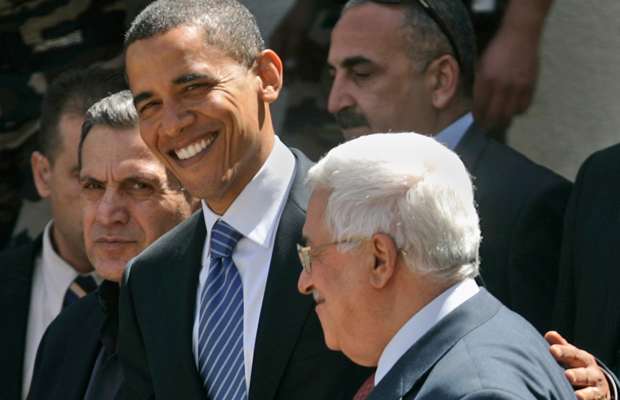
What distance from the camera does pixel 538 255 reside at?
262cm

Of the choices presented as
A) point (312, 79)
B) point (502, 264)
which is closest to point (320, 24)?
point (312, 79)

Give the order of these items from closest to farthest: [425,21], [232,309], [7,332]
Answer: [232,309] → [425,21] → [7,332]

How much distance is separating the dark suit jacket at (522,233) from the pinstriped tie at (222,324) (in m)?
0.88

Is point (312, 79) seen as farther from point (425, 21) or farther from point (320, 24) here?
point (425, 21)

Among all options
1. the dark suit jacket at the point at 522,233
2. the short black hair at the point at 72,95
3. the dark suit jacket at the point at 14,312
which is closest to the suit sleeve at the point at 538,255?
the dark suit jacket at the point at 522,233

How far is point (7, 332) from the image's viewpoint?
3.25 metres

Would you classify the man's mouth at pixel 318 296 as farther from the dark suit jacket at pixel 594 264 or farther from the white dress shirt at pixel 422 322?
the dark suit jacket at pixel 594 264

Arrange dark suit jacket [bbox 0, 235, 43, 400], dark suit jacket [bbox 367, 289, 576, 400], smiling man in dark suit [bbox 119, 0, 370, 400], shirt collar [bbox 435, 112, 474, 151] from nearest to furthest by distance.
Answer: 1. dark suit jacket [bbox 367, 289, 576, 400]
2. smiling man in dark suit [bbox 119, 0, 370, 400]
3. shirt collar [bbox 435, 112, 474, 151]
4. dark suit jacket [bbox 0, 235, 43, 400]

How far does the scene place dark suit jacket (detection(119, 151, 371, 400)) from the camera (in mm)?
1997

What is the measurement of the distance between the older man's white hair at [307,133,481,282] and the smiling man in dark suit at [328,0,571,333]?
0.93m

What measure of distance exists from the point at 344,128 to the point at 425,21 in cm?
51

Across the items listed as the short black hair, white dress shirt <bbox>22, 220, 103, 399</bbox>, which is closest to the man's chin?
the short black hair

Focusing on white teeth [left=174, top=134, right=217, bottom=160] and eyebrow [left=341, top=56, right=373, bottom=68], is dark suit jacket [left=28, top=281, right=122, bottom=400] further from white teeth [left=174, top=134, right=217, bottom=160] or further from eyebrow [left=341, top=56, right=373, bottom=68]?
eyebrow [left=341, top=56, right=373, bottom=68]

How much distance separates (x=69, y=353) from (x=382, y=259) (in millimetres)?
1541
